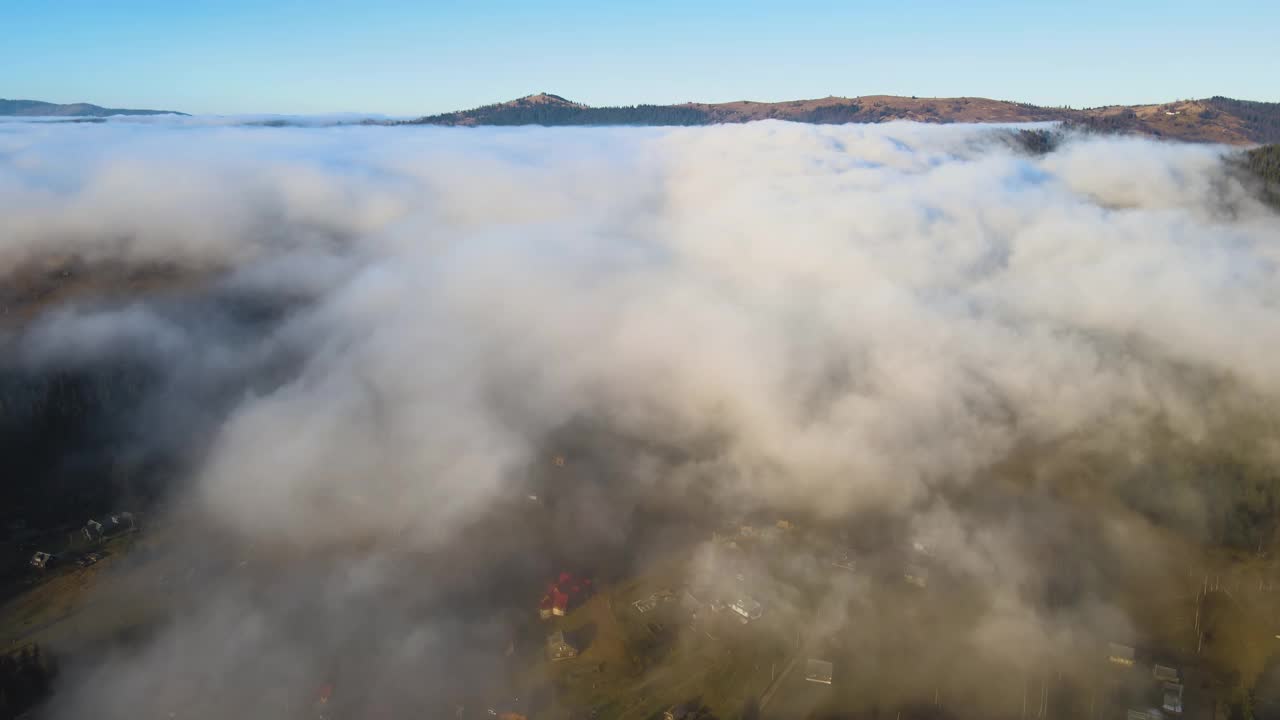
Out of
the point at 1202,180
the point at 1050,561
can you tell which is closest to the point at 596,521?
the point at 1050,561

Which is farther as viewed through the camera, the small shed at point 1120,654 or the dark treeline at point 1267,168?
the dark treeline at point 1267,168

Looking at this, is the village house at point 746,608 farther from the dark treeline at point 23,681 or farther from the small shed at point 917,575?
the dark treeline at point 23,681

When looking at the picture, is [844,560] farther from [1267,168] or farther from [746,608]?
[1267,168]

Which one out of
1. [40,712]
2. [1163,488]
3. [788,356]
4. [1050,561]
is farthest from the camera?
[788,356]

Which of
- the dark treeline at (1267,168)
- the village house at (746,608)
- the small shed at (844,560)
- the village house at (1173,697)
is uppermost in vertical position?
the dark treeline at (1267,168)

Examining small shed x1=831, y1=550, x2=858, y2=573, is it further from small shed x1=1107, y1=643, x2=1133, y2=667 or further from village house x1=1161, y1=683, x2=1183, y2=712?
village house x1=1161, y1=683, x2=1183, y2=712

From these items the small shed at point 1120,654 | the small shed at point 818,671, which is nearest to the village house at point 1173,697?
the small shed at point 1120,654

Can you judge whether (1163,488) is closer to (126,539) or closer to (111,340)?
(126,539)

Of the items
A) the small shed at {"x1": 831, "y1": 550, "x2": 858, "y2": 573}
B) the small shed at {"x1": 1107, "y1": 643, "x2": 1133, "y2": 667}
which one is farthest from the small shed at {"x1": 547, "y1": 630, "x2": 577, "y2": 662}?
the small shed at {"x1": 1107, "y1": 643, "x2": 1133, "y2": 667}

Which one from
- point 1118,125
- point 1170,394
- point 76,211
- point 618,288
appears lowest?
point 1170,394
